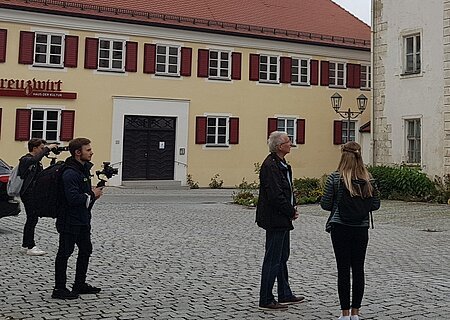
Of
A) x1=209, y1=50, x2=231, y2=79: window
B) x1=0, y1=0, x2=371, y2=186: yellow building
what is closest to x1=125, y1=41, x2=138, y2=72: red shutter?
x1=0, y1=0, x2=371, y2=186: yellow building

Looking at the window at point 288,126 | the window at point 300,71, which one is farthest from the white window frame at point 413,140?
the window at point 300,71

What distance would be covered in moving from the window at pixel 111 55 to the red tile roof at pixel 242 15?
3.75 feet

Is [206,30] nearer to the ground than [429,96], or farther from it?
farther from it

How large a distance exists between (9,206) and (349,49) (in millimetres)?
26899

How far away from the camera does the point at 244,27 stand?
32281mm

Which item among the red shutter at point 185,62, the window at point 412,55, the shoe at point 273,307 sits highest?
the red shutter at point 185,62

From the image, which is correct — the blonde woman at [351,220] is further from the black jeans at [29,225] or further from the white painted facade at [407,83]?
the white painted facade at [407,83]

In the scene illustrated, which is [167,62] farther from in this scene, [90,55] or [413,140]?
[413,140]


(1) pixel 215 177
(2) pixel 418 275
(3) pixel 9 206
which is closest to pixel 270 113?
(1) pixel 215 177

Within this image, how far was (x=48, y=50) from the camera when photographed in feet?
90.2

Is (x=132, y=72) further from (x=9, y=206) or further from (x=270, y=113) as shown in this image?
(x=9, y=206)

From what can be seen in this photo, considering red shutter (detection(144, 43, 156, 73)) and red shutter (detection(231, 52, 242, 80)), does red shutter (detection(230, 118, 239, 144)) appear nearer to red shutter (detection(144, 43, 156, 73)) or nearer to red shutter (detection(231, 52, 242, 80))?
red shutter (detection(231, 52, 242, 80))

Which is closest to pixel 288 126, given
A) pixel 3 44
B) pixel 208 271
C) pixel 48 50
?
pixel 48 50

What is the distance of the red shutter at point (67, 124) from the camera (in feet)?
90.6
